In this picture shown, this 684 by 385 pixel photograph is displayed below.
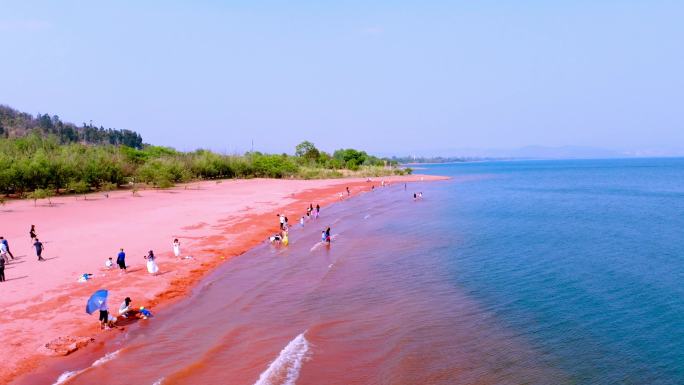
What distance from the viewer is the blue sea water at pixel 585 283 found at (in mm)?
13586

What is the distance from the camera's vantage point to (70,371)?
488 inches

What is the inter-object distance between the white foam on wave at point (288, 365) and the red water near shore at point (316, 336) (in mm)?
30

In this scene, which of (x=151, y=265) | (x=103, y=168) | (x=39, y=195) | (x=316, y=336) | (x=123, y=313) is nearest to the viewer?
(x=316, y=336)

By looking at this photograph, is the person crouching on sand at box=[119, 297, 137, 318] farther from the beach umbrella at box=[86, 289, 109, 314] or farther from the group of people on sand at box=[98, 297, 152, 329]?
the beach umbrella at box=[86, 289, 109, 314]

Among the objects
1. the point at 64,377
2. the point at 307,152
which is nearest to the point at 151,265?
the point at 64,377

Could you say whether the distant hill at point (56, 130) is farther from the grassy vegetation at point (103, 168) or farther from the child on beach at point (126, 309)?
the child on beach at point (126, 309)

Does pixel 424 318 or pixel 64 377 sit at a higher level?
pixel 64 377

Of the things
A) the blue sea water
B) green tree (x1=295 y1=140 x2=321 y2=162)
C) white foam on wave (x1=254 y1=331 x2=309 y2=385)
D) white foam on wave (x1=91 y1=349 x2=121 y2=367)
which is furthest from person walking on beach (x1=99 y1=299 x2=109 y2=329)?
green tree (x1=295 y1=140 x2=321 y2=162)

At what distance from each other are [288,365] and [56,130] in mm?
157455

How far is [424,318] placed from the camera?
16.6 meters

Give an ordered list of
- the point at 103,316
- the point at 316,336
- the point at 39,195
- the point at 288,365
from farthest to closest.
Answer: the point at 39,195, the point at 103,316, the point at 316,336, the point at 288,365

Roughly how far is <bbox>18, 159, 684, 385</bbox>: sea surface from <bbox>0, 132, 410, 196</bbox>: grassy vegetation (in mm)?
38162

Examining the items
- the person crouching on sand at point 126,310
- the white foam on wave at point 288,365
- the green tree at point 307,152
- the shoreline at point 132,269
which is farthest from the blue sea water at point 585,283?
the green tree at point 307,152

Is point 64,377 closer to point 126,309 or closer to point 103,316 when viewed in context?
point 103,316
